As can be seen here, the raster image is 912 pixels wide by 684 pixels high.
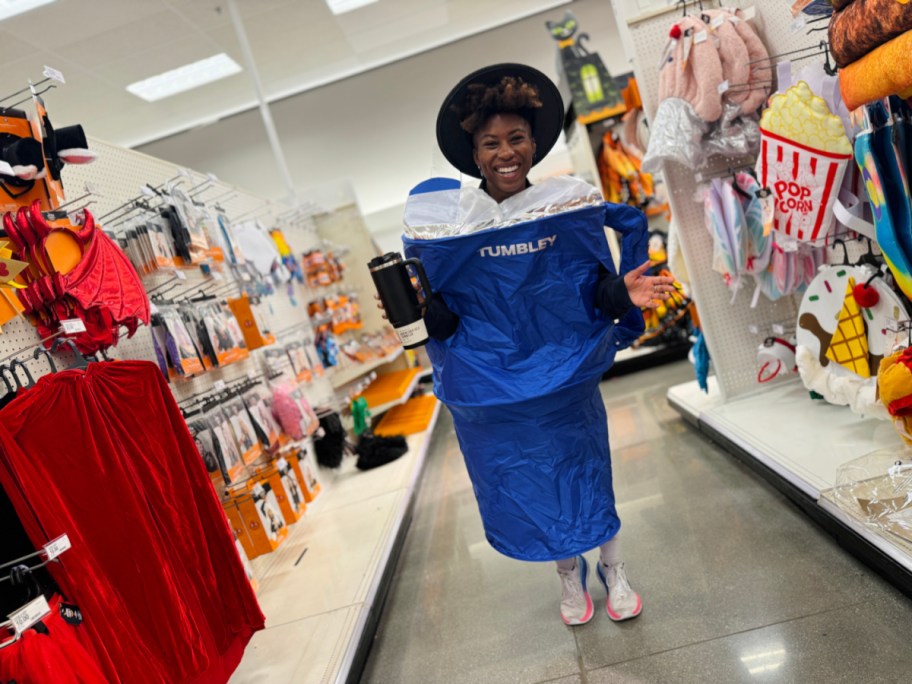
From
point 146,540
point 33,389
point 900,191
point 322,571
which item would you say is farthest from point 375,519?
point 900,191

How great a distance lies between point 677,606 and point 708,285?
187 centimetres

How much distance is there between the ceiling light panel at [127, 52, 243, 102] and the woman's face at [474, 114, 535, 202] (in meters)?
5.94

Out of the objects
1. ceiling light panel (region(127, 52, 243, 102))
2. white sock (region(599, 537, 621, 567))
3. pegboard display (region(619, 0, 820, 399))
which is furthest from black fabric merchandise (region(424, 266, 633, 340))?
ceiling light panel (region(127, 52, 243, 102))

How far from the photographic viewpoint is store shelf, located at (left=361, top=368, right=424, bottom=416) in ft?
17.8

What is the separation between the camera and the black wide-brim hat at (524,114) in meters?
1.99

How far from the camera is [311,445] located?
4.27 metres

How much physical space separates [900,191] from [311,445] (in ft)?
11.0

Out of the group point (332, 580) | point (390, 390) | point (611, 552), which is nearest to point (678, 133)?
point (611, 552)

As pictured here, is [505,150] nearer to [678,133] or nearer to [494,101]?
[494,101]

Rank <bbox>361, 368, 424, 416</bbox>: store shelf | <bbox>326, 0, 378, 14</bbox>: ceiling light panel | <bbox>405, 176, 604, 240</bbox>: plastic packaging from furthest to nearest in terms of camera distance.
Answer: <bbox>326, 0, 378, 14</bbox>: ceiling light panel < <bbox>361, 368, 424, 416</bbox>: store shelf < <bbox>405, 176, 604, 240</bbox>: plastic packaging

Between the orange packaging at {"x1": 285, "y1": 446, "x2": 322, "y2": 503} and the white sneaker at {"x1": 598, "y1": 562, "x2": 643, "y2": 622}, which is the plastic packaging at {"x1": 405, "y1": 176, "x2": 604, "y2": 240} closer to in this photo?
the white sneaker at {"x1": 598, "y1": 562, "x2": 643, "y2": 622}

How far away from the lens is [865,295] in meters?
2.33

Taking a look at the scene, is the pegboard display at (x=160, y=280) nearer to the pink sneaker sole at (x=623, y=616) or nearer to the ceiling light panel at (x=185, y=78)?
the pink sneaker sole at (x=623, y=616)

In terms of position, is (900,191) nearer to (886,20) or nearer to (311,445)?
(886,20)
